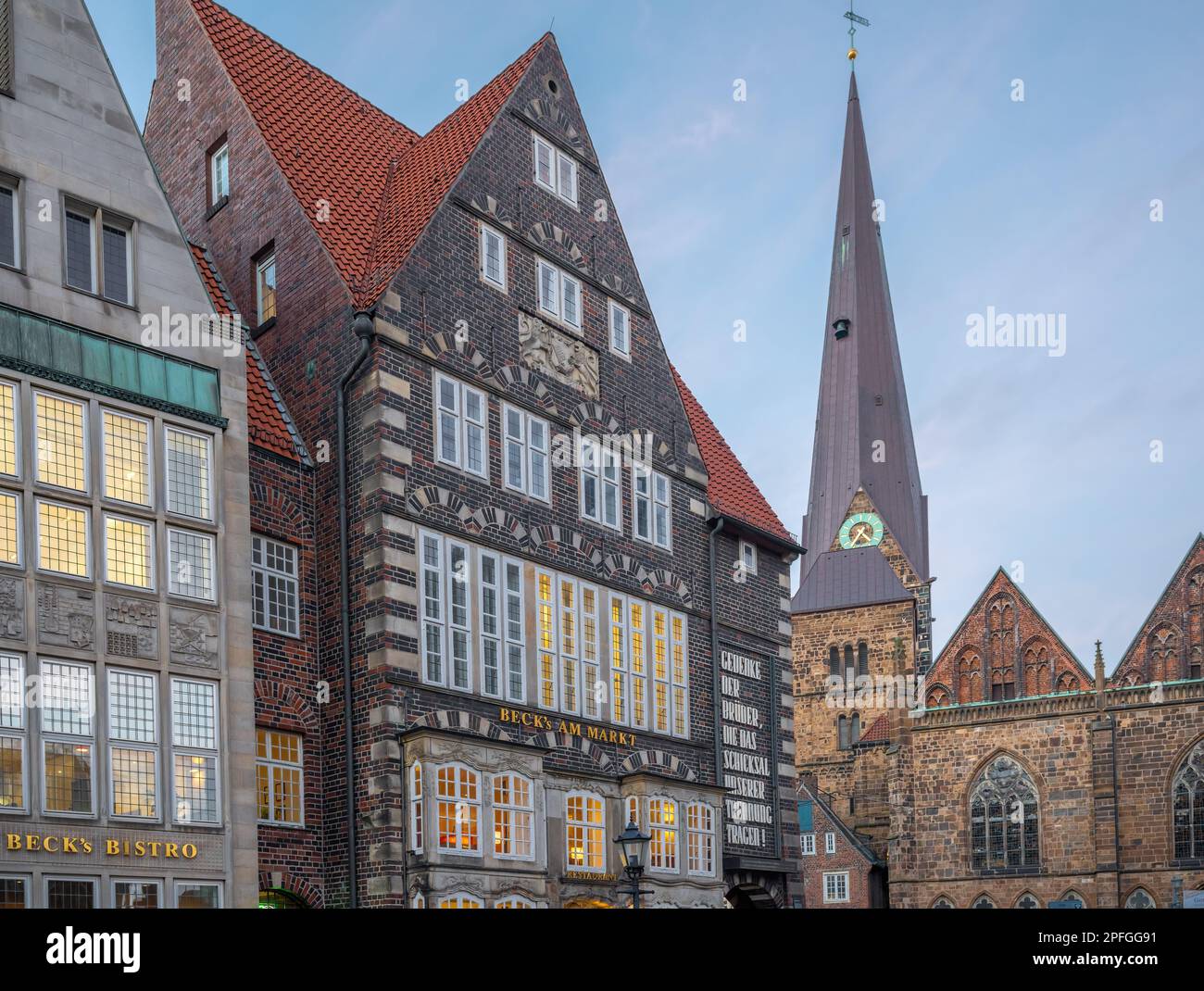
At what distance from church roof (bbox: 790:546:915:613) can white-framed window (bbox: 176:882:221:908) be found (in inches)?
2940

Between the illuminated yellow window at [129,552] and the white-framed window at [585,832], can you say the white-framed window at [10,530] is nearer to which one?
the illuminated yellow window at [129,552]

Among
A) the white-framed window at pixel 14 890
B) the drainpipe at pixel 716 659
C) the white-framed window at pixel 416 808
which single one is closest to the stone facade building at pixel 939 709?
the drainpipe at pixel 716 659

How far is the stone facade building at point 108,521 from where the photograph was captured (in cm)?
1764

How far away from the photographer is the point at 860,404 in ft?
313

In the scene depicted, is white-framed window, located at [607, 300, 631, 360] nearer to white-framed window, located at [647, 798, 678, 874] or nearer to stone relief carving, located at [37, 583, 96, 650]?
white-framed window, located at [647, 798, 678, 874]

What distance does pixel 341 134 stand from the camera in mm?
28953

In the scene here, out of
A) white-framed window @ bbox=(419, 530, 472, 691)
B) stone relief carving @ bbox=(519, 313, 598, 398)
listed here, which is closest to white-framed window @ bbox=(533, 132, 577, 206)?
stone relief carving @ bbox=(519, 313, 598, 398)

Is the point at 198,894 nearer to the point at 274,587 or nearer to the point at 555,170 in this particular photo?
the point at 274,587

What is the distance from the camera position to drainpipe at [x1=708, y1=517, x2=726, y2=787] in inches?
1154

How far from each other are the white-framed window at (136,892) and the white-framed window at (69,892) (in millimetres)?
321

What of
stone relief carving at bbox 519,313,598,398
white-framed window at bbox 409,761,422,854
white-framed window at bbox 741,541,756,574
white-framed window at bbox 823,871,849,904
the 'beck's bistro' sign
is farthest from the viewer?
white-framed window at bbox 823,871,849,904

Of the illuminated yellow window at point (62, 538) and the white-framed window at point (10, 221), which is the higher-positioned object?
the white-framed window at point (10, 221)

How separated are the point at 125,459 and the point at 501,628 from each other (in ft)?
24.6
